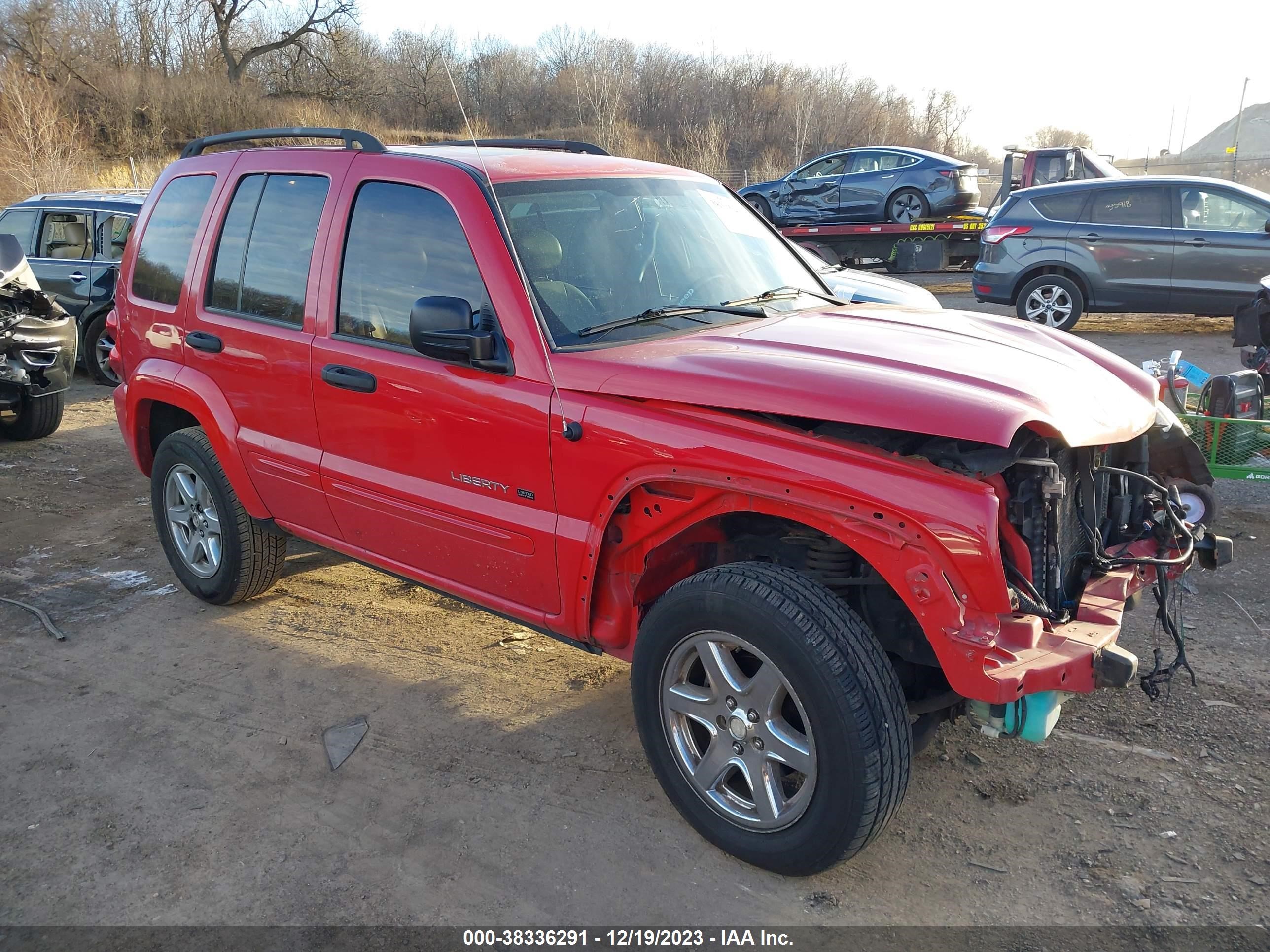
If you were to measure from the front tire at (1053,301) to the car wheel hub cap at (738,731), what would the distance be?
396 inches

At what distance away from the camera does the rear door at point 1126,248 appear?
1128 cm

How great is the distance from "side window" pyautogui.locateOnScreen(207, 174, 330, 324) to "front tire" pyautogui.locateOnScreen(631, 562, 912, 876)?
2116 millimetres

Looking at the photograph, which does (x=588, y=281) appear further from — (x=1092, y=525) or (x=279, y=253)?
(x=1092, y=525)

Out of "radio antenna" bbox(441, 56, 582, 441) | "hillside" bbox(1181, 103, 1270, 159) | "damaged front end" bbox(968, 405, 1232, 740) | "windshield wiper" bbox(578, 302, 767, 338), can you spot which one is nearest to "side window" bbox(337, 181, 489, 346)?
"radio antenna" bbox(441, 56, 582, 441)

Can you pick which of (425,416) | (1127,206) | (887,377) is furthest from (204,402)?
(1127,206)

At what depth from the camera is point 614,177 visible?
386cm

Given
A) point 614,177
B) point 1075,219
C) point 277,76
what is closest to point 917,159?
point 1075,219

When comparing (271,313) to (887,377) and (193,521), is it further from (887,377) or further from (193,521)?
(887,377)

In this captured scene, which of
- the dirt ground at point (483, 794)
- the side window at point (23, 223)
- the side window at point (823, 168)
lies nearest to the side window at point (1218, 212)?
the side window at point (823, 168)

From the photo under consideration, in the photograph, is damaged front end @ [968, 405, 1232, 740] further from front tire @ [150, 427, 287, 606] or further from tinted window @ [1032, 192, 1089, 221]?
tinted window @ [1032, 192, 1089, 221]

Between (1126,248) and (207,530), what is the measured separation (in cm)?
1058

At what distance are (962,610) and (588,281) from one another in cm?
172

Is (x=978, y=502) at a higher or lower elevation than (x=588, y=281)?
lower

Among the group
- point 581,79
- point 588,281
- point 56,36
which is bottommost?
point 588,281
